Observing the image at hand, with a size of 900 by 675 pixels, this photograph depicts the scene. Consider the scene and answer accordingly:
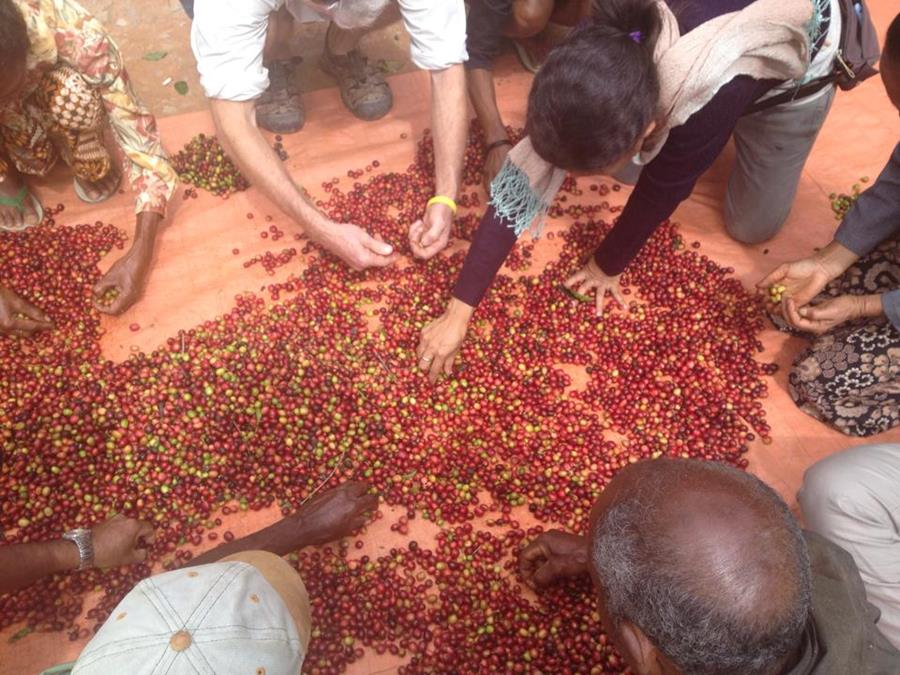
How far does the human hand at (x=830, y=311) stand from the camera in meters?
2.73

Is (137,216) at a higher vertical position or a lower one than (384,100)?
lower

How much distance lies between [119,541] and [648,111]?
8.08ft

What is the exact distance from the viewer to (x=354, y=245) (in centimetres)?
298

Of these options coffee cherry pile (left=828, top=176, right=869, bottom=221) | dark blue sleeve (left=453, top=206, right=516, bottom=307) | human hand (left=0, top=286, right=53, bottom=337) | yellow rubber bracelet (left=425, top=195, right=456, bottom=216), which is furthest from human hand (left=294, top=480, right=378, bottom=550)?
coffee cherry pile (left=828, top=176, right=869, bottom=221)

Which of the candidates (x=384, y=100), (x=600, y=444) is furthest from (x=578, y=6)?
(x=600, y=444)

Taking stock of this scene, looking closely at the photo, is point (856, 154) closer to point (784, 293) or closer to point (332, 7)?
point (784, 293)

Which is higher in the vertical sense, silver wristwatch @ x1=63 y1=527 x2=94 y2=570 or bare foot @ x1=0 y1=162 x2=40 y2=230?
bare foot @ x1=0 y1=162 x2=40 y2=230

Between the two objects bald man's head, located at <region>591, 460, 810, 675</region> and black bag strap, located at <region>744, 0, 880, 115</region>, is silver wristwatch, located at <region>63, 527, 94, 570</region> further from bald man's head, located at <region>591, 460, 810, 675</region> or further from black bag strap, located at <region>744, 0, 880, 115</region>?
black bag strap, located at <region>744, 0, 880, 115</region>

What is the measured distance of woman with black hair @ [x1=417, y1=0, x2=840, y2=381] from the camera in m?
1.86

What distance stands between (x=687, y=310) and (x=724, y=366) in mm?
331

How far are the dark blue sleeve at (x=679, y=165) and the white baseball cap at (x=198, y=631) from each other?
2.07 metres

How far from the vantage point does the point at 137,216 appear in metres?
3.28

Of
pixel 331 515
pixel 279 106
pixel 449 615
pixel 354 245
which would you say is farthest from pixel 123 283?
pixel 449 615

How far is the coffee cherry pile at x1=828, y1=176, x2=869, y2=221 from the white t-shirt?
7.82ft
